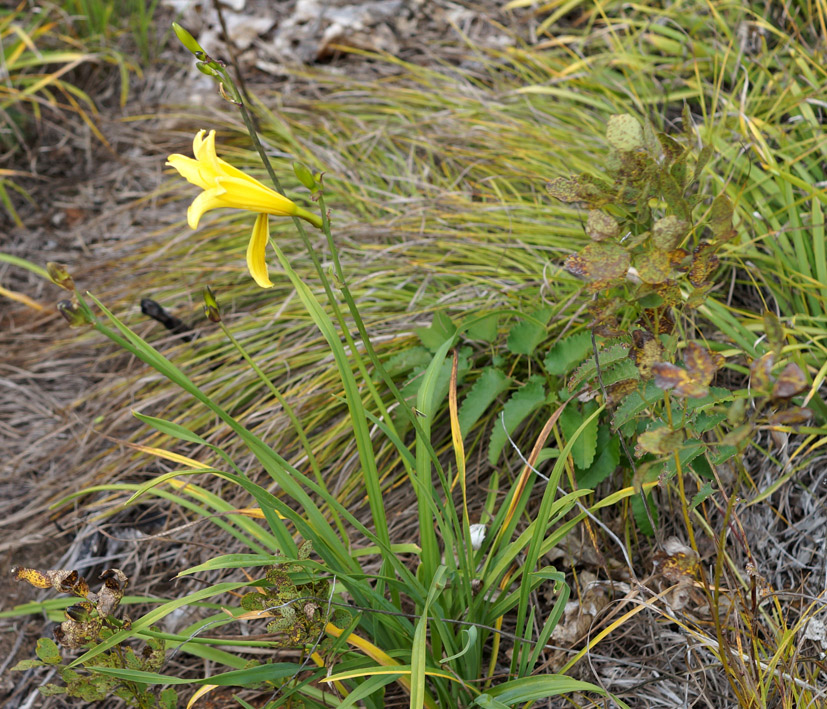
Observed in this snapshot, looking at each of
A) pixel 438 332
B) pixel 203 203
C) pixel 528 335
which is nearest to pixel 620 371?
pixel 528 335

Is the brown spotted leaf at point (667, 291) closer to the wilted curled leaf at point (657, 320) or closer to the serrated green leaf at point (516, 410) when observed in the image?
the wilted curled leaf at point (657, 320)

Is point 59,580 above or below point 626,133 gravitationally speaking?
below

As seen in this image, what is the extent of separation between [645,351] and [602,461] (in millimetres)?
475

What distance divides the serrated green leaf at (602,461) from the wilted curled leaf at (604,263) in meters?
0.54

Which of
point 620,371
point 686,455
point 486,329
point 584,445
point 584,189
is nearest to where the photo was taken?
point 584,189

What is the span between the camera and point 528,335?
5.31 feet

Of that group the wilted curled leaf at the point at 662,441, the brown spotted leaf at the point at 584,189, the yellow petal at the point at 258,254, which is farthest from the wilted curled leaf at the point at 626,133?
the yellow petal at the point at 258,254

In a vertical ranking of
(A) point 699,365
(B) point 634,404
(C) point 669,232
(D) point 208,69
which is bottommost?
(B) point 634,404

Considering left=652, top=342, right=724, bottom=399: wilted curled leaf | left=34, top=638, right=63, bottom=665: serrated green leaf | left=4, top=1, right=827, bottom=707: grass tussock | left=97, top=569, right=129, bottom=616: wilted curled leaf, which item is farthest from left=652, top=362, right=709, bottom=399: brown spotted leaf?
left=34, top=638, right=63, bottom=665: serrated green leaf

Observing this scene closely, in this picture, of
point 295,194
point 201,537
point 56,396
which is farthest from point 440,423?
point 56,396

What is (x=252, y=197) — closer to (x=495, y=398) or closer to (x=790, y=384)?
(x=790, y=384)

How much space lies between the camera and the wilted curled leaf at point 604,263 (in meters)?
0.97

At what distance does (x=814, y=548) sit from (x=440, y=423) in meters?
0.86

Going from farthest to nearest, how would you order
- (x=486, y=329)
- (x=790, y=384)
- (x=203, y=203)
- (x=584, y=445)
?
(x=486, y=329), (x=584, y=445), (x=203, y=203), (x=790, y=384)
